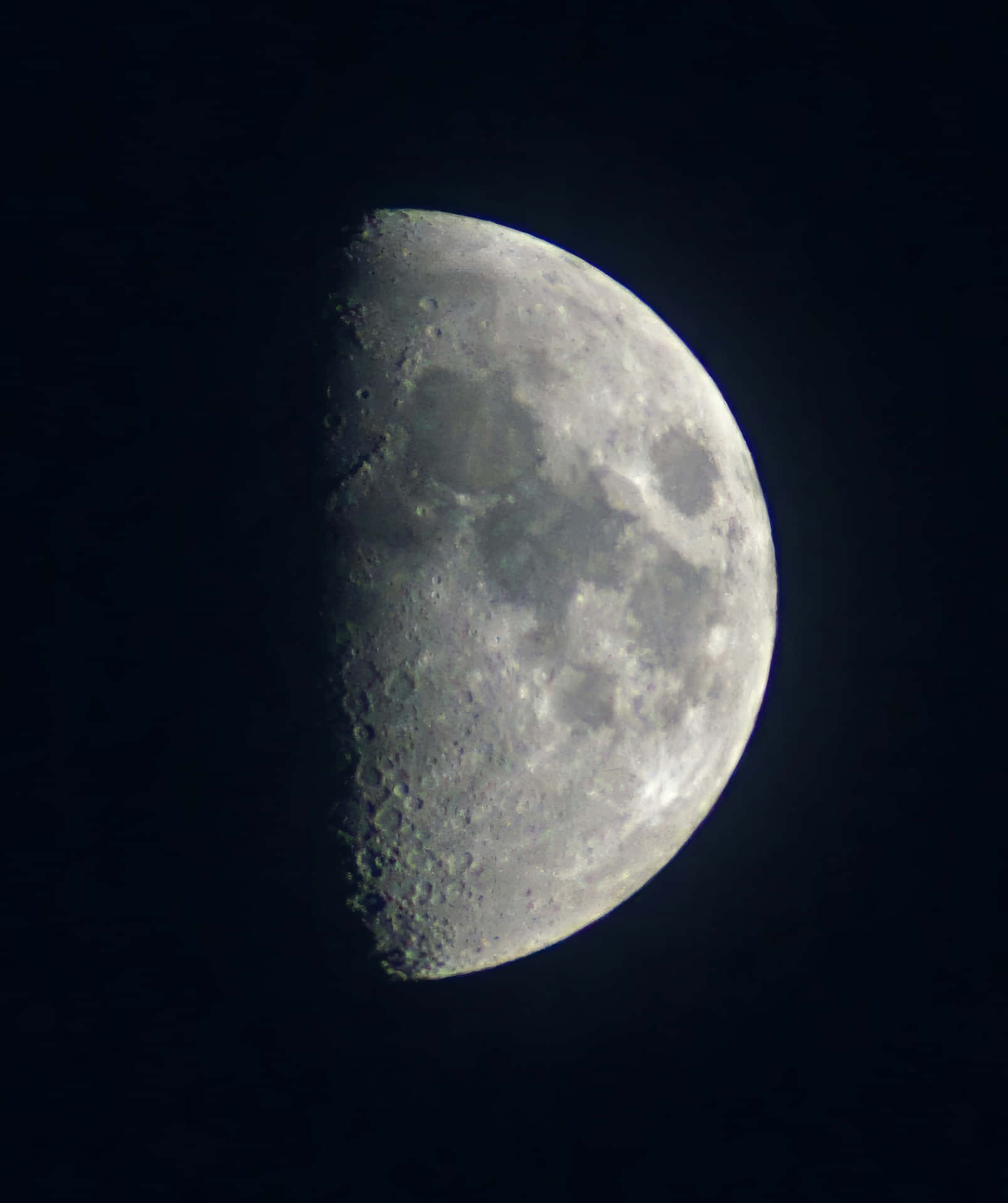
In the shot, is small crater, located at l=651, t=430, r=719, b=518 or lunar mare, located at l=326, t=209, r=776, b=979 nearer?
lunar mare, located at l=326, t=209, r=776, b=979

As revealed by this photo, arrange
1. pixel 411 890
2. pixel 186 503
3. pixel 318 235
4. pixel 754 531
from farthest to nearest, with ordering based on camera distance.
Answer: pixel 754 531 → pixel 318 235 → pixel 411 890 → pixel 186 503

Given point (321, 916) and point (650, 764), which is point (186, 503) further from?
point (650, 764)

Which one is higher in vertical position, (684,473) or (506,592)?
(684,473)

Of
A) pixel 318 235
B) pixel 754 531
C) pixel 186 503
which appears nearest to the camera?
pixel 186 503

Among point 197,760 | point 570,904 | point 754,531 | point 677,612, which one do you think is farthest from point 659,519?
point 197,760

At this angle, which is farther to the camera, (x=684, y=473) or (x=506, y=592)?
(x=684, y=473)

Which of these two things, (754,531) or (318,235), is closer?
(318,235)

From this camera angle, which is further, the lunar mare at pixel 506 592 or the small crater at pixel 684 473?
the small crater at pixel 684 473

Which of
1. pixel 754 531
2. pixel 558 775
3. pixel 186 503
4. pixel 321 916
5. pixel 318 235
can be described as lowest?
pixel 321 916
